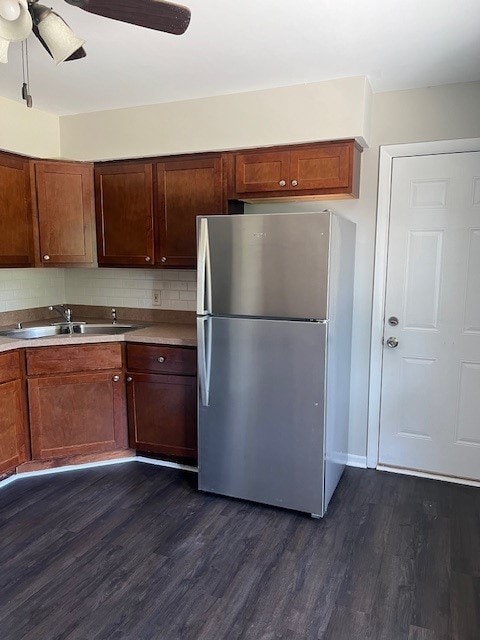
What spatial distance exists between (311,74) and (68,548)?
272 cm

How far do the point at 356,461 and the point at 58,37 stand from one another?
9.29 ft

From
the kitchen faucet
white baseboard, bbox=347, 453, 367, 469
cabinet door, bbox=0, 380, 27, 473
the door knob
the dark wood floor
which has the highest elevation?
the kitchen faucet

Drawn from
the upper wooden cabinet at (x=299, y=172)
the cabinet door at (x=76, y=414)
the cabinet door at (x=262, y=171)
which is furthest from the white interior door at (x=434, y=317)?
the cabinet door at (x=76, y=414)

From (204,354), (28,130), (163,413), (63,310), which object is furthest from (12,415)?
(28,130)

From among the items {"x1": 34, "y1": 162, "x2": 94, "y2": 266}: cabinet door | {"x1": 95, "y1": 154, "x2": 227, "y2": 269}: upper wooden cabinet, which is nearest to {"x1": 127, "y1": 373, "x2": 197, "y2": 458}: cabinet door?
{"x1": 95, "y1": 154, "x2": 227, "y2": 269}: upper wooden cabinet

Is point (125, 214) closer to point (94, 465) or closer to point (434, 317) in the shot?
point (94, 465)

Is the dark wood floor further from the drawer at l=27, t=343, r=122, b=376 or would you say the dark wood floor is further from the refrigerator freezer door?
the refrigerator freezer door

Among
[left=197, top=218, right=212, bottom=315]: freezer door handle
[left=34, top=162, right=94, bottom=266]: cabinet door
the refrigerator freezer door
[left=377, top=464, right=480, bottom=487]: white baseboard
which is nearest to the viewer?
the refrigerator freezer door

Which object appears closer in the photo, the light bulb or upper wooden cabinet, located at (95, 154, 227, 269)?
the light bulb

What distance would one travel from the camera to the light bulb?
1512 mm

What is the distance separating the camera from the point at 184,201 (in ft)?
10.3

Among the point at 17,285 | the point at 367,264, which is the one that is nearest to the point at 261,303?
the point at 367,264

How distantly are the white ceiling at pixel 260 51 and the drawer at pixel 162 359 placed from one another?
1.55 meters

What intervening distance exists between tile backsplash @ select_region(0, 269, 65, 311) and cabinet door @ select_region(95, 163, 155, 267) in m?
0.66
